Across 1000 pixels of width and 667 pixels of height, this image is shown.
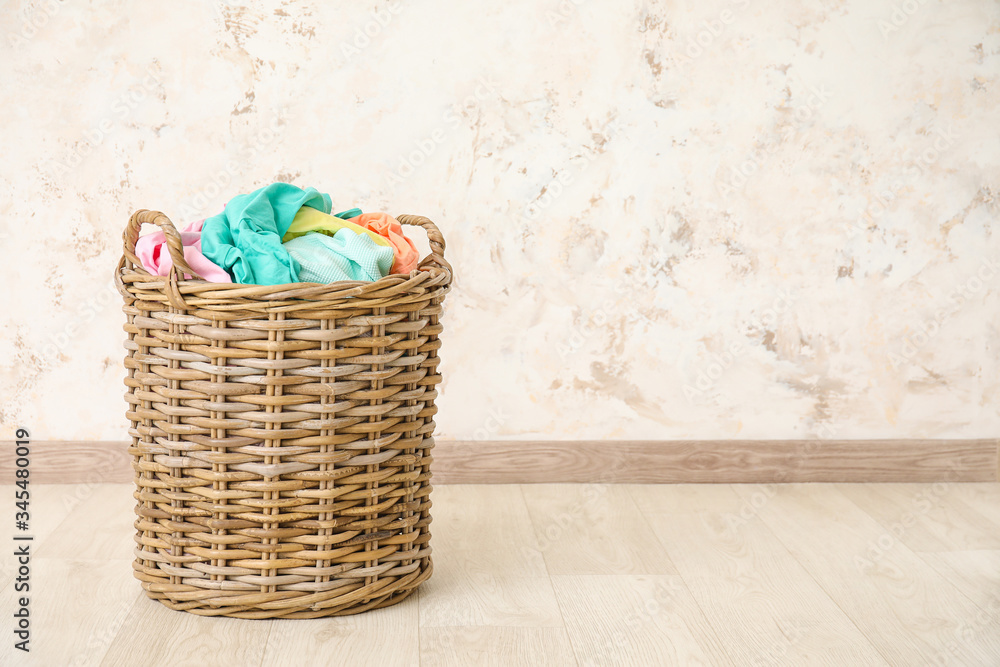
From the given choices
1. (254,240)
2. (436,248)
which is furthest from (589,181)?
(254,240)

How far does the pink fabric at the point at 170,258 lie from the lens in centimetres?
102

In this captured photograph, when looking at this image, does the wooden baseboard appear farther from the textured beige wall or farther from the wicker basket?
the wicker basket

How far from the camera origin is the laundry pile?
101 cm

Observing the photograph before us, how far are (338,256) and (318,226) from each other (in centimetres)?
8

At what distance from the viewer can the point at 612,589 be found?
46.5 inches

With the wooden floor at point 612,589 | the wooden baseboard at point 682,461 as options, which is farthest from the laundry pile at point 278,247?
the wooden baseboard at point 682,461

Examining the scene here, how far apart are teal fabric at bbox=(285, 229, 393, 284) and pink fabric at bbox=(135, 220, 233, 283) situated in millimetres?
95

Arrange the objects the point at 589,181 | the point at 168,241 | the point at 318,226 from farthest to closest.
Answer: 1. the point at 589,181
2. the point at 318,226
3. the point at 168,241

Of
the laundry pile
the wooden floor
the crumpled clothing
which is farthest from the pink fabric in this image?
the wooden floor

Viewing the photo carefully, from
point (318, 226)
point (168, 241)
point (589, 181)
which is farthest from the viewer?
point (589, 181)

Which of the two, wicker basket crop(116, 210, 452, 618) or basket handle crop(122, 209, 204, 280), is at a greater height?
basket handle crop(122, 209, 204, 280)

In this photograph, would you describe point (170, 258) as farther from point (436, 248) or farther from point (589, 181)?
point (589, 181)

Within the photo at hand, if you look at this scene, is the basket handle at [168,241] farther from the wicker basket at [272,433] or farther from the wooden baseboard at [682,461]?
the wooden baseboard at [682,461]

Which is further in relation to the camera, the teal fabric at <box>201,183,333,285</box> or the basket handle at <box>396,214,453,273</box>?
the basket handle at <box>396,214,453,273</box>
